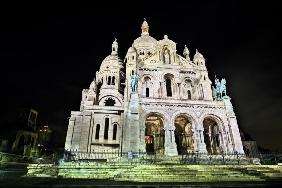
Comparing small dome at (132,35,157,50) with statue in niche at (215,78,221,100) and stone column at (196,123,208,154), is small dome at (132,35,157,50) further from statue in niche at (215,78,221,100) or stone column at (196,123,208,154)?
stone column at (196,123,208,154)

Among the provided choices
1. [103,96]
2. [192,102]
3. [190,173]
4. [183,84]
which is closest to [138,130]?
[192,102]

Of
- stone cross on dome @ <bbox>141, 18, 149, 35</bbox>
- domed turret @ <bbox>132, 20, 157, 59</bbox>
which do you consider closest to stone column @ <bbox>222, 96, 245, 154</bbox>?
domed turret @ <bbox>132, 20, 157, 59</bbox>

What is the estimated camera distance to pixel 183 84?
116 feet

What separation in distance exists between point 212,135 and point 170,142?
8740mm

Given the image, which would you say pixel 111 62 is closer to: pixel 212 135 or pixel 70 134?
pixel 70 134

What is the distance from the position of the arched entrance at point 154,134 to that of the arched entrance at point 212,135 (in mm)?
6498

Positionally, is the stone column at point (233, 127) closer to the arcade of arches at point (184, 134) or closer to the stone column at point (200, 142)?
the arcade of arches at point (184, 134)

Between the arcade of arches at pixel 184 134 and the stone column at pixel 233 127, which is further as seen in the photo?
the arcade of arches at pixel 184 134

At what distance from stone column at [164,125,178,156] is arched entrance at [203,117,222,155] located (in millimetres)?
6262

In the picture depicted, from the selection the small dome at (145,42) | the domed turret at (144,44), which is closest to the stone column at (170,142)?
the domed turret at (144,44)

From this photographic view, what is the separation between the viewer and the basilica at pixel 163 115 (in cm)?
2770

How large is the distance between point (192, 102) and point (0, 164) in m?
22.0

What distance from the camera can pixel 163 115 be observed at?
93.0ft

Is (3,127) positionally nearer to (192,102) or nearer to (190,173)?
(192,102)
